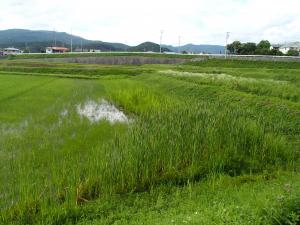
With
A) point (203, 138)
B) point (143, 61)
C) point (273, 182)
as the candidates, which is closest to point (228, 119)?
point (203, 138)

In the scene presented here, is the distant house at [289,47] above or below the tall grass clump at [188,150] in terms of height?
above

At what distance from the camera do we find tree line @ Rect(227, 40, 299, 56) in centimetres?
6186

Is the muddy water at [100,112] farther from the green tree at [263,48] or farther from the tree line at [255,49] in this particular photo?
the green tree at [263,48]

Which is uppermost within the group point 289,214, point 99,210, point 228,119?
point 228,119

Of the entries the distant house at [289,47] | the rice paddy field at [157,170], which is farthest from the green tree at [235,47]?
the rice paddy field at [157,170]

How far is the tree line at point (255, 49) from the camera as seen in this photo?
6186 cm

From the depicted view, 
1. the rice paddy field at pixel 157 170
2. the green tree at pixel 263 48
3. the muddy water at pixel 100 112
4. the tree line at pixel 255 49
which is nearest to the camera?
the rice paddy field at pixel 157 170

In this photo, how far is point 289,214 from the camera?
492 centimetres

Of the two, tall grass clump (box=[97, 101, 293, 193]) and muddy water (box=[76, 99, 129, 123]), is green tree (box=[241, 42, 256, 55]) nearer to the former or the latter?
muddy water (box=[76, 99, 129, 123])

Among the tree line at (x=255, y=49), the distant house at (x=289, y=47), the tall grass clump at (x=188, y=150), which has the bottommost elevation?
the tall grass clump at (x=188, y=150)

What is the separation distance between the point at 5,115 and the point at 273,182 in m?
9.55

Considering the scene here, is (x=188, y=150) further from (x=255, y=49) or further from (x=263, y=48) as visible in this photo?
(x=255, y=49)

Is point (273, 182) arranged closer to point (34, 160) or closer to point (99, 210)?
point (99, 210)

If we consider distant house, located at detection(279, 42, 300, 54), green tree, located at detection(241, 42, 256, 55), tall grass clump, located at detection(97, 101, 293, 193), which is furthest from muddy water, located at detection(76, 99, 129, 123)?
distant house, located at detection(279, 42, 300, 54)
